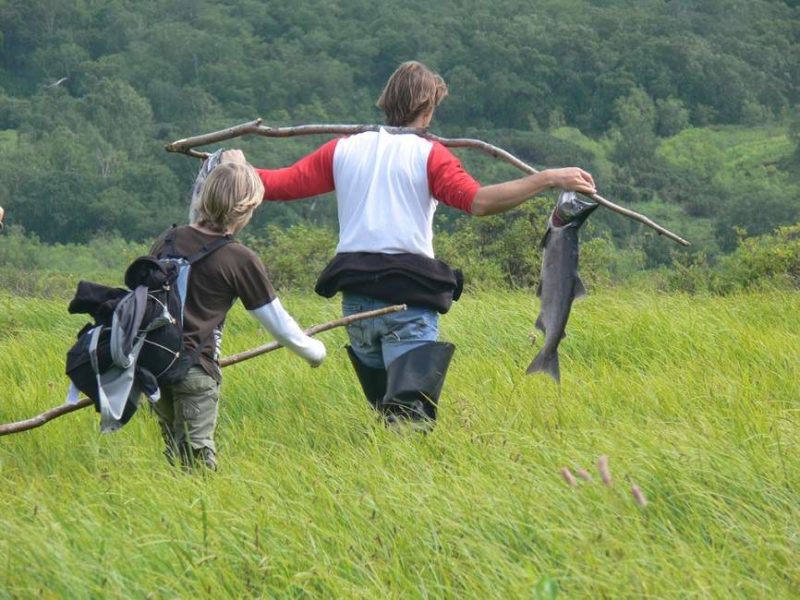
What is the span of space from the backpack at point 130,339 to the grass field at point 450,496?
9.6 inches

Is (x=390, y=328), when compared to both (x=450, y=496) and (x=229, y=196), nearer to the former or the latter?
(x=229, y=196)

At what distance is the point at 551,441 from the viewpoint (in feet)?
12.8

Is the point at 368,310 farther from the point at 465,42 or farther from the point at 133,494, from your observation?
the point at 465,42

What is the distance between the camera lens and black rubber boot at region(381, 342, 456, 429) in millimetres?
4066

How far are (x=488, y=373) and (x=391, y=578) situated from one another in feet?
9.13

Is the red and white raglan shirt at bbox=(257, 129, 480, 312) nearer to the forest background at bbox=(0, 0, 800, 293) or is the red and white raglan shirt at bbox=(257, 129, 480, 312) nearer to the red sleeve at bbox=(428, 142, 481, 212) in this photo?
the red sleeve at bbox=(428, 142, 481, 212)

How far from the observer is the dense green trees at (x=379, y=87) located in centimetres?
6494

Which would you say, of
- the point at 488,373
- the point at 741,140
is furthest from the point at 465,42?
the point at 488,373

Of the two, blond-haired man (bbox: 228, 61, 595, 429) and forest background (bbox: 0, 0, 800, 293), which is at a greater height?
blond-haired man (bbox: 228, 61, 595, 429)

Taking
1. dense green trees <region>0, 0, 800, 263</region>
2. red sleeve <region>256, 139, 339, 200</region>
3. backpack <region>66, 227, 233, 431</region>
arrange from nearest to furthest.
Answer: backpack <region>66, 227, 233, 431</region> → red sleeve <region>256, 139, 339, 200</region> → dense green trees <region>0, 0, 800, 263</region>

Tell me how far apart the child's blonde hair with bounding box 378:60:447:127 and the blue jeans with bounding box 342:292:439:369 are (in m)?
0.54

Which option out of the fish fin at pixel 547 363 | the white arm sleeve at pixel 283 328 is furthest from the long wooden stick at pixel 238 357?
the fish fin at pixel 547 363

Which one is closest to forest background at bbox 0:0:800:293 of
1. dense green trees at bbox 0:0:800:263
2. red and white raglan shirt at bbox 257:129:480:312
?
dense green trees at bbox 0:0:800:263

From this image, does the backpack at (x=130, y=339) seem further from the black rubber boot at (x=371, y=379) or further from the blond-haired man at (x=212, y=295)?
the black rubber boot at (x=371, y=379)
